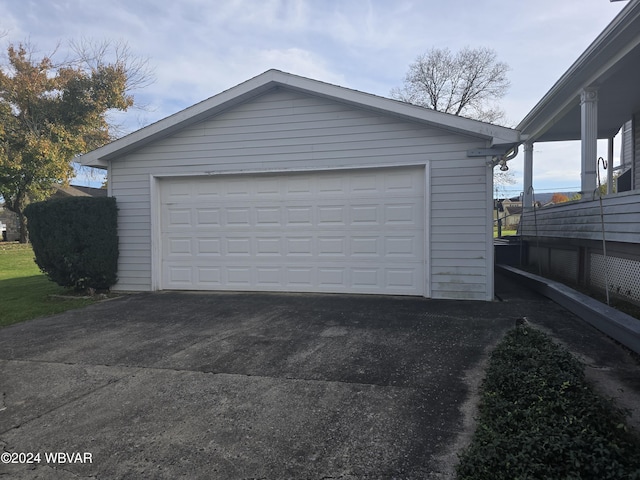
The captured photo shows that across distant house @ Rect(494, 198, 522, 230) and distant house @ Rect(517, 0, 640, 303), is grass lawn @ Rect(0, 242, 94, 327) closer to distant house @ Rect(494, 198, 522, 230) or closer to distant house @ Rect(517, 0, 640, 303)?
distant house @ Rect(517, 0, 640, 303)

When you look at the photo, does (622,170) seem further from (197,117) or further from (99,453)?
(99,453)

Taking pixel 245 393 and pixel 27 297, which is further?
pixel 27 297

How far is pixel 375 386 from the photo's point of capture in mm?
3264

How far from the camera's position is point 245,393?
126 inches

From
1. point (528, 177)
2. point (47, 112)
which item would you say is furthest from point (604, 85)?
point (47, 112)

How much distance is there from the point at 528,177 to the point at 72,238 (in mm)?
10765

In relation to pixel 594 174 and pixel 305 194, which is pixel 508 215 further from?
pixel 305 194

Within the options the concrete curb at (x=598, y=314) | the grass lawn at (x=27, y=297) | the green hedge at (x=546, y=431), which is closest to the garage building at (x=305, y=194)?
the concrete curb at (x=598, y=314)

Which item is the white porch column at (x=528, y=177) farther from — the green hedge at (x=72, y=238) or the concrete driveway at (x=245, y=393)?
the green hedge at (x=72, y=238)

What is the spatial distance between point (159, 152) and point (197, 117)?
42.7 inches

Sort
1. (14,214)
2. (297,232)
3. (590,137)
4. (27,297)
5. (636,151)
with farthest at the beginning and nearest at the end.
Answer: (14,214)
(636,151)
(27,297)
(297,232)
(590,137)

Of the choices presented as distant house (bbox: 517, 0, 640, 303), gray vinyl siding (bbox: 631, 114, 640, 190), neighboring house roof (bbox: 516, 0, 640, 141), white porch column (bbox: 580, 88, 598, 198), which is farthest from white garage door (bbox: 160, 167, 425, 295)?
gray vinyl siding (bbox: 631, 114, 640, 190)

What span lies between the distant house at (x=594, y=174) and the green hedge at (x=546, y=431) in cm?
318

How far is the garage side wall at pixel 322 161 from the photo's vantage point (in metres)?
6.55
